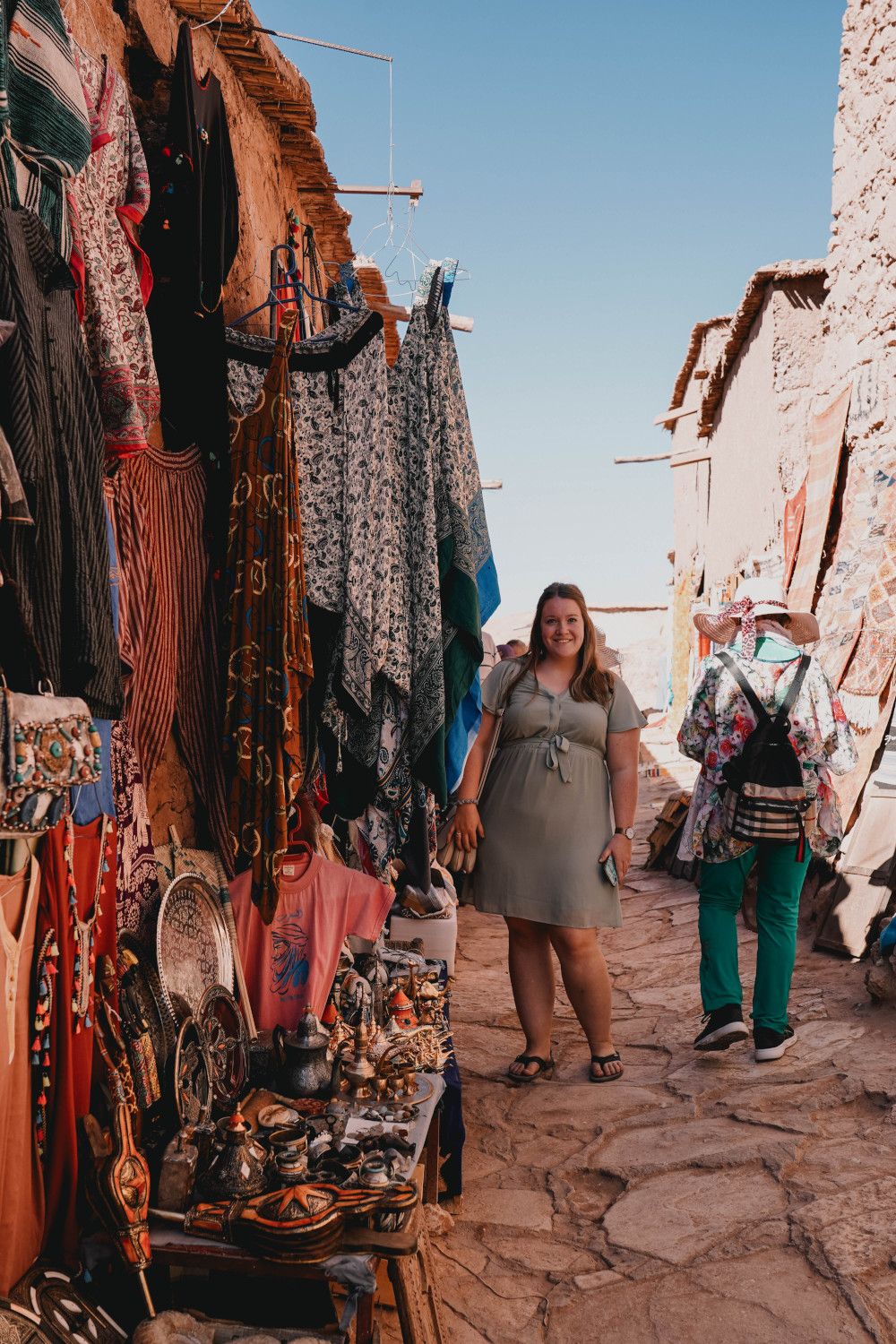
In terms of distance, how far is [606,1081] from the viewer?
12.7 ft

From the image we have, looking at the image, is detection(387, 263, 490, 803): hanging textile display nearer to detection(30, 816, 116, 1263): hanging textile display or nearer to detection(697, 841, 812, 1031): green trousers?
detection(30, 816, 116, 1263): hanging textile display

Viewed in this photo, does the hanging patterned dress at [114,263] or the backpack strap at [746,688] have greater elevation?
the hanging patterned dress at [114,263]

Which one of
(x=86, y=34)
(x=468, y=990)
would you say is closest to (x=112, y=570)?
(x=86, y=34)

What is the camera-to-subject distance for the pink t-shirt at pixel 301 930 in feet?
8.94

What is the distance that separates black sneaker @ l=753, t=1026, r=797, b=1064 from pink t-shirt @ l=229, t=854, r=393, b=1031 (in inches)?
79.2

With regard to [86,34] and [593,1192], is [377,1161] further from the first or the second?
[86,34]

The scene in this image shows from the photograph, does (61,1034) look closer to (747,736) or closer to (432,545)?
Result: (432,545)

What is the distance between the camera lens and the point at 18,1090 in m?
1.65

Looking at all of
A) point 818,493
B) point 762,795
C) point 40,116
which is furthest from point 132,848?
point 818,493

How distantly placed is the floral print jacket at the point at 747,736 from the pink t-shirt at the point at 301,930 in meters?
1.54

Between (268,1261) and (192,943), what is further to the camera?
(192,943)

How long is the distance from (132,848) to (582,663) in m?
2.11

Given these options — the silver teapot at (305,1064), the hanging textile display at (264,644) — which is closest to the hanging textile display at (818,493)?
the hanging textile display at (264,644)

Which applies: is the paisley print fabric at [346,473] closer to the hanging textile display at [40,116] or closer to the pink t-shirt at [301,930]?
the pink t-shirt at [301,930]
